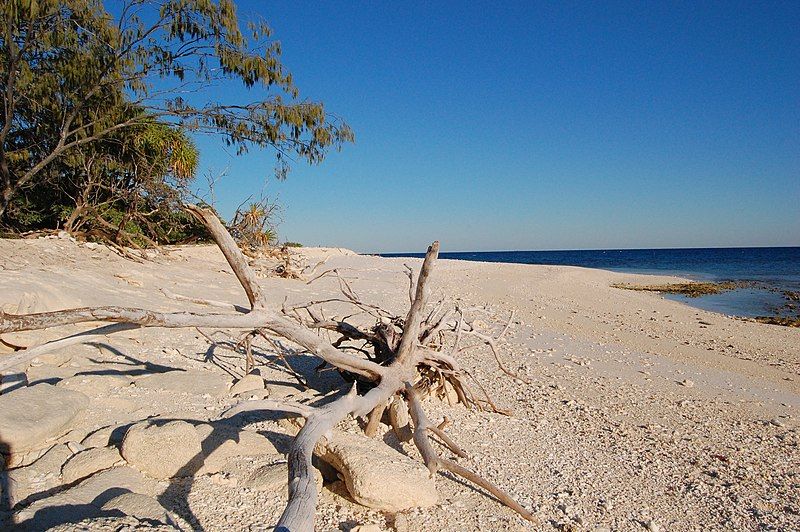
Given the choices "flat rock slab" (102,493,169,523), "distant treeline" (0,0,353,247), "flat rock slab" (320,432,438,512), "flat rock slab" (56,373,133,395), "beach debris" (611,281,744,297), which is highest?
"distant treeline" (0,0,353,247)

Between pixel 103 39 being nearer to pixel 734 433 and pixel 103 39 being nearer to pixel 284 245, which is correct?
pixel 284 245

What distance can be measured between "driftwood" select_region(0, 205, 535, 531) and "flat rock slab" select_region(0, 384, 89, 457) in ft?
2.34

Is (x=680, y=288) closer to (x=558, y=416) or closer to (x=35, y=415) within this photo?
(x=558, y=416)

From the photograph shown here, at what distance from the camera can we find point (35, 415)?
9.07ft

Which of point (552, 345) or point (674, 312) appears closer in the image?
point (552, 345)

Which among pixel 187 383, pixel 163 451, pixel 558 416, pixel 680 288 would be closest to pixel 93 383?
pixel 187 383

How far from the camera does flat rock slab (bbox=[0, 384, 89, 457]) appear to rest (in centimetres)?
256

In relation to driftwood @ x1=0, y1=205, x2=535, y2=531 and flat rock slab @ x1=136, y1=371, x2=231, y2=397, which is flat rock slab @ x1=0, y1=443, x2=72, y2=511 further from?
flat rock slab @ x1=136, y1=371, x2=231, y2=397

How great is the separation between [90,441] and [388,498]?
5.86ft

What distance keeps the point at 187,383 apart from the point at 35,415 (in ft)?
3.91

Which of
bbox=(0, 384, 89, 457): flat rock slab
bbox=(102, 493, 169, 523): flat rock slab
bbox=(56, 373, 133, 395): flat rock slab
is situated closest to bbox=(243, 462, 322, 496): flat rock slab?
bbox=(102, 493, 169, 523): flat rock slab

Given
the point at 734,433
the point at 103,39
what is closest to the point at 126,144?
the point at 103,39

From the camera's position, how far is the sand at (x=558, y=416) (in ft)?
9.26

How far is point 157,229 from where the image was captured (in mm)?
12789
